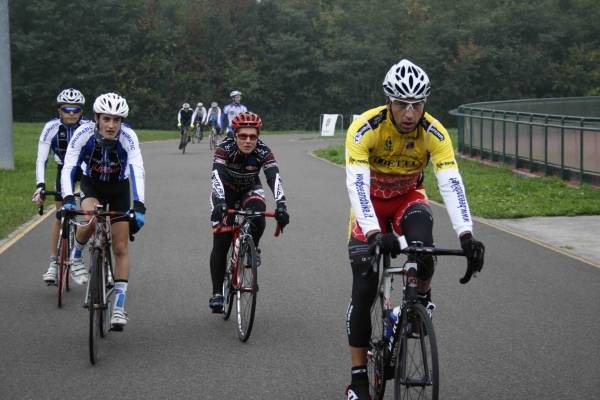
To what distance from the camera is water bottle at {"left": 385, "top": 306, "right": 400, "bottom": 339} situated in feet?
17.6

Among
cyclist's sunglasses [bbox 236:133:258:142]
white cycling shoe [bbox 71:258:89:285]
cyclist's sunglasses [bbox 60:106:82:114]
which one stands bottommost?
white cycling shoe [bbox 71:258:89:285]

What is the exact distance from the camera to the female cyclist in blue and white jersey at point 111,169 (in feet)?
25.7

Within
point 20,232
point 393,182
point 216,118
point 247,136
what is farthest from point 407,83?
point 216,118

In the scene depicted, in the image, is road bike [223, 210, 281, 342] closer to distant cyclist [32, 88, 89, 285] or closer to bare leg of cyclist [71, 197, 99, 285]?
bare leg of cyclist [71, 197, 99, 285]

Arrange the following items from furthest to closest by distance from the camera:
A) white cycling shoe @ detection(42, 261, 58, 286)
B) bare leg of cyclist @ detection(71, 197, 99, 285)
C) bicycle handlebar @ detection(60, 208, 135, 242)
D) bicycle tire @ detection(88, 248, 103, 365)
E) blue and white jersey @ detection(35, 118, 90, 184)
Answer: blue and white jersey @ detection(35, 118, 90, 184)
white cycling shoe @ detection(42, 261, 58, 286)
bare leg of cyclist @ detection(71, 197, 99, 285)
bicycle handlebar @ detection(60, 208, 135, 242)
bicycle tire @ detection(88, 248, 103, 365)

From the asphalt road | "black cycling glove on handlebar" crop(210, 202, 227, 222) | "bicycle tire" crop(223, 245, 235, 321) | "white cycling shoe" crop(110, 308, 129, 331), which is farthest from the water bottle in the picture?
"bicycle tire" crop(223, 245, 235, 321)

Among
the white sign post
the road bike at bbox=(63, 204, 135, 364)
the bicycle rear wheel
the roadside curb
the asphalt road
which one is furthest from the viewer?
the white sign post

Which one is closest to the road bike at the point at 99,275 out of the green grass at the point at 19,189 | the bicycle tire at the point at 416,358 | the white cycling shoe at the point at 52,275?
the white cycling shoe at the point at 52,275

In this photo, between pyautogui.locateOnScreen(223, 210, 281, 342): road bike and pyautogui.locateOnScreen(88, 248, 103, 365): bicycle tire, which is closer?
pyautogui.locateOnScreen(88, 248, 103, 365): bicycle tire

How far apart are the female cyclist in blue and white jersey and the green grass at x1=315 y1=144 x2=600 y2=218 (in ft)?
29.5

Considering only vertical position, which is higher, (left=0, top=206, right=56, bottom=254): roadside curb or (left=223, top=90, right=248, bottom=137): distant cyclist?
(left=223, top=90, right=248, bottom=137): distant cyclist

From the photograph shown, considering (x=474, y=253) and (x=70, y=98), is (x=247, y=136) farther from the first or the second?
(x=474, y=253)

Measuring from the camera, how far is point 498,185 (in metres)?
20.8

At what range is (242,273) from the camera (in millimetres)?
8320
